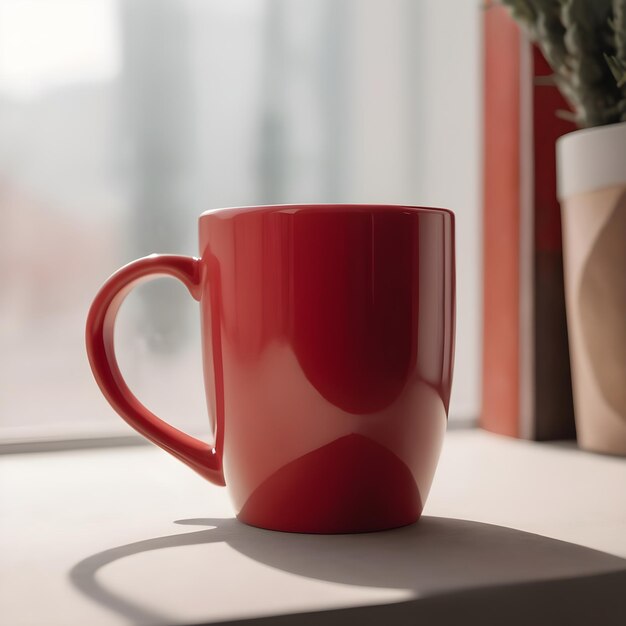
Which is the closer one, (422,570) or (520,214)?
(422,570)

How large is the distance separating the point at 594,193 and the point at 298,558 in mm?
419

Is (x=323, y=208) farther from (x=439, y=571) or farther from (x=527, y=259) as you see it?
(x=527, y=259)

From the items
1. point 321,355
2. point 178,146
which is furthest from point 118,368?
point 178,146

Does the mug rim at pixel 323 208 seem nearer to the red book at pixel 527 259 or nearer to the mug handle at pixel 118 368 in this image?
the mug handle at pixel 118 368

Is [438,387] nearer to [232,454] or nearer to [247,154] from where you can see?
[232,454]

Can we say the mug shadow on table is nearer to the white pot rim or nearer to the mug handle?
the mug handle

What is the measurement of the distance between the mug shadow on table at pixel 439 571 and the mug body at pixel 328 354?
22 millimetres

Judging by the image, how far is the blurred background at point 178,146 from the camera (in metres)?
0.71

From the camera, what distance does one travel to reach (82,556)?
0.40 metres

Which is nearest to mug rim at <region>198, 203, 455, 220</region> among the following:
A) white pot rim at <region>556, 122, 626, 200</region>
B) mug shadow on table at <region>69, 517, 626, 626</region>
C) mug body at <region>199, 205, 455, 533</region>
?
mug body at <region>199, 205, 455, 533</region>

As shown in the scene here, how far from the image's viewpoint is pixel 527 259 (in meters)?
0.76

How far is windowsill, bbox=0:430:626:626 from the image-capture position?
0.33 m

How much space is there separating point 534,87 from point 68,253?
0.44 m

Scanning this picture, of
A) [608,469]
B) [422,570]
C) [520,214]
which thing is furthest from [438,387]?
[520,214]
